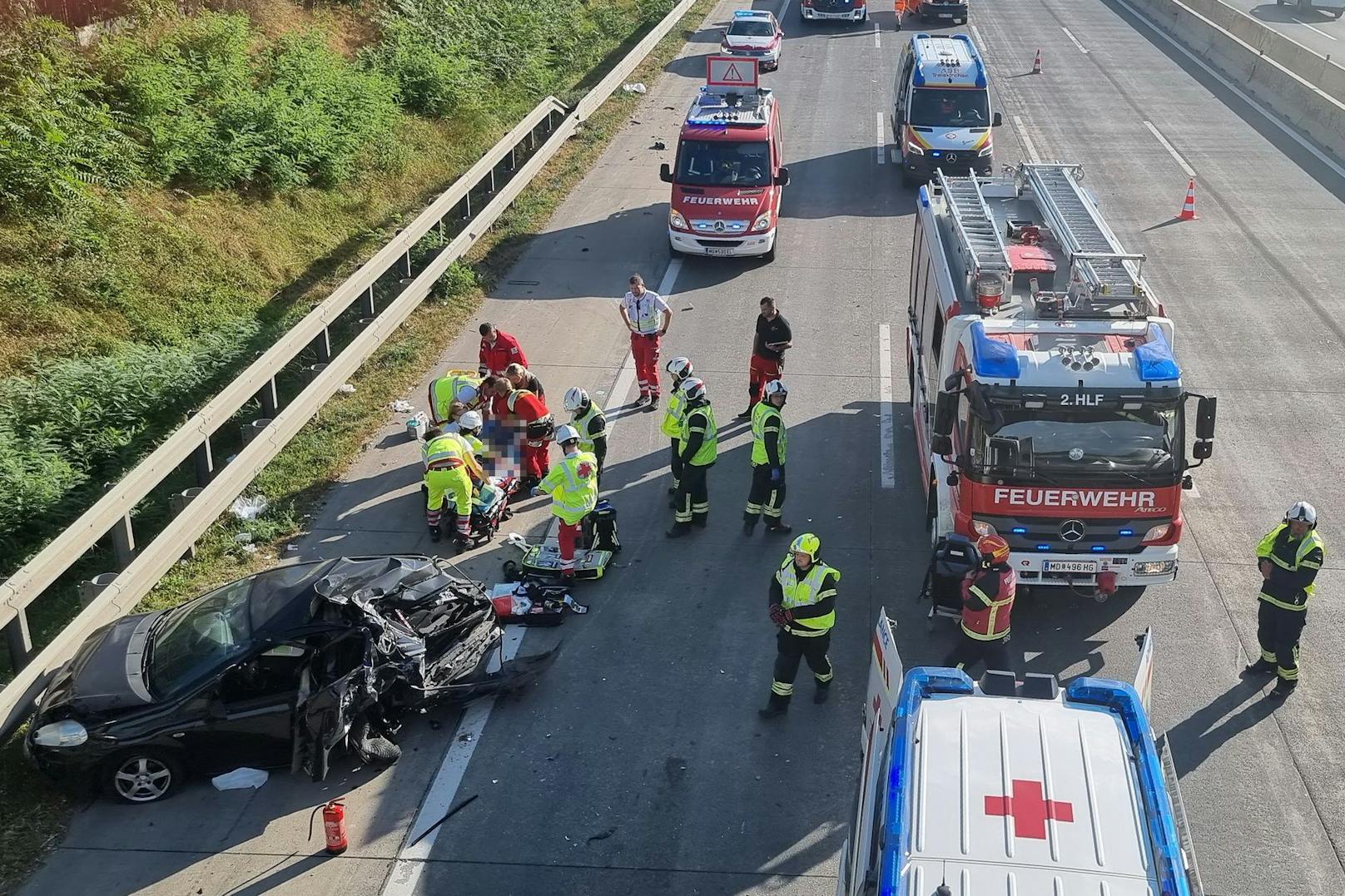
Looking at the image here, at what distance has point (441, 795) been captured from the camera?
365 inches

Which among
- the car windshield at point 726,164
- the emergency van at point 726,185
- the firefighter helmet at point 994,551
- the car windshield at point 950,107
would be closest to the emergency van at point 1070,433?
the firefighter helmet at point 994,551

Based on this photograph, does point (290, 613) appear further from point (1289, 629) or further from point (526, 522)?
point (1289, 629)

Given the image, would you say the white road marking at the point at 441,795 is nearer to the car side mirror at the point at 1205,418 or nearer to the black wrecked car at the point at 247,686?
the black wrecked car at the point at 247,686

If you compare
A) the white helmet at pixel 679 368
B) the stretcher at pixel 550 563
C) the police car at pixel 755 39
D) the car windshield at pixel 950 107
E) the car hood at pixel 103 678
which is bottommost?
the stretcher at pixel 550 563

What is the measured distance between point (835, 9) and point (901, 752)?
3571cm

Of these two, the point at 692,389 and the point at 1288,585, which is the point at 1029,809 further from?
the point at 692,389

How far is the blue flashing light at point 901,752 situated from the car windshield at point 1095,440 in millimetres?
3831

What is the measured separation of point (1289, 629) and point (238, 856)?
25.8ft

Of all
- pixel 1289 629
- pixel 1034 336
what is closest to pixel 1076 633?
pixel 1289 629

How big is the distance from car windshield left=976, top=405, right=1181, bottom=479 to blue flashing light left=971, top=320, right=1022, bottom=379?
0.97ft

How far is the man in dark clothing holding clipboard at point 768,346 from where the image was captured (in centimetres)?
1441

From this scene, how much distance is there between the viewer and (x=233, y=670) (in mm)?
9117

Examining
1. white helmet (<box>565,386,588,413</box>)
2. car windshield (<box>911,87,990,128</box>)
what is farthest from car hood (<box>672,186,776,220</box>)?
white helmet (<box>565,386,588,413</box>)

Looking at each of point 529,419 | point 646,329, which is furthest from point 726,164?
point 529,419
